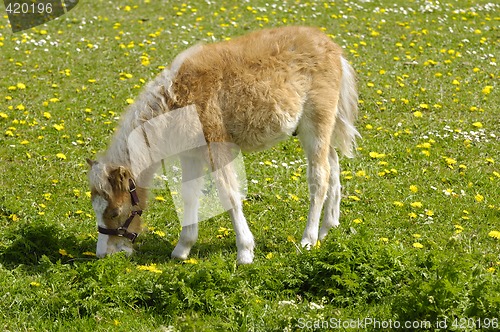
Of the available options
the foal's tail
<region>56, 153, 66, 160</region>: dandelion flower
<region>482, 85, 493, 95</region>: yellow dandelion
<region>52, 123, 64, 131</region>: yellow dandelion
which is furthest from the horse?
<region>482, 85, 493, 95</region>: yellow dandelion

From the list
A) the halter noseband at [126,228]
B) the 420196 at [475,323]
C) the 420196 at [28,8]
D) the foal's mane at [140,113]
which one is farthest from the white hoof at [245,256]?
the 420196 at [28,8]

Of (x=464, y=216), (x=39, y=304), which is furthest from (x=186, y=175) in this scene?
(x=464, y=216)

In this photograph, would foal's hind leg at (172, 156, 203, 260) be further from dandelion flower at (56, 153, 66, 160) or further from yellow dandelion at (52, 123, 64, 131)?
yellow dandelion at (52, 123, 64, 131)

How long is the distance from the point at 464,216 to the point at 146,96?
3.45 metres

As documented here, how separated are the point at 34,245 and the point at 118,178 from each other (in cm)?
99

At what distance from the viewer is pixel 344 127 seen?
7246 mm

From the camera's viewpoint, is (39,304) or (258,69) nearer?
(39,304)

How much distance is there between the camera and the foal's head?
5883 mm

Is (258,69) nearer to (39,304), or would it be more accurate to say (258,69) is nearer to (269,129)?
(269,129)

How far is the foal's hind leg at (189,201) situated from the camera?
21.2 feet

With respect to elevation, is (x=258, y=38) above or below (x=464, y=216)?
above

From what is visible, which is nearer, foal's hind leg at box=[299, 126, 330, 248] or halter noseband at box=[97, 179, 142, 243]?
halter noseband at box=[97, 179, 142, 243]

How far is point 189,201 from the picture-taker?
22.1 ft

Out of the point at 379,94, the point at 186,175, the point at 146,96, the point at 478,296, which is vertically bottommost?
the point at 379,94
